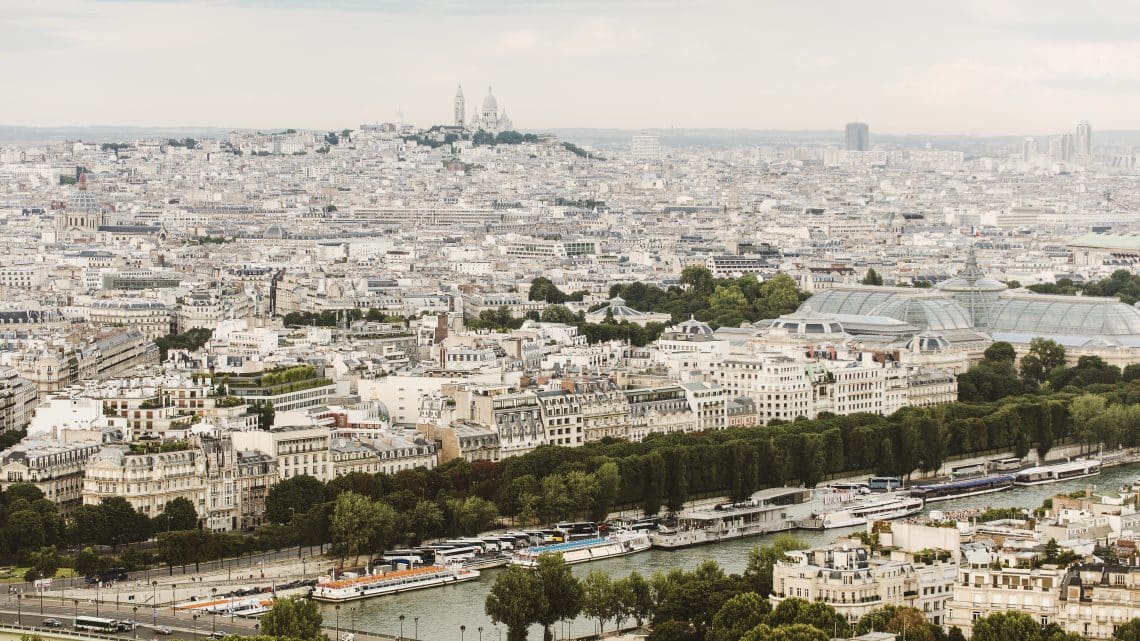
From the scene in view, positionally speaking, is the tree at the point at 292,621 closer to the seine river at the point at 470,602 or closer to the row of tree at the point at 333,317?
the seine river at the point at 470,602

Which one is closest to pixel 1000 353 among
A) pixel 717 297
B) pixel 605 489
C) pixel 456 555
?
pixel 717 297

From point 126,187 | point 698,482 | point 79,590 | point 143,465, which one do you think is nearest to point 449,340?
point 698,482

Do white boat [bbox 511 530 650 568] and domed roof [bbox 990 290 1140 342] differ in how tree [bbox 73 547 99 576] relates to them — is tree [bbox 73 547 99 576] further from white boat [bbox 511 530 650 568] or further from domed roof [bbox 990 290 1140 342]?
domed roof [bbox 990 290 1140 342]

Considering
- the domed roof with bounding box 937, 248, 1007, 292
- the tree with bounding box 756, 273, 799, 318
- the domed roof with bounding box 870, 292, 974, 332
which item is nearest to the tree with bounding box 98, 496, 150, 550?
the domed roof with bounding box 870, 292, 974, 332

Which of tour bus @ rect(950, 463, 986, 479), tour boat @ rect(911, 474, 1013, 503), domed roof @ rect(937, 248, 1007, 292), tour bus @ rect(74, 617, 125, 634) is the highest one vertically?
tour bus @ rect(74, 617, 125, 634)

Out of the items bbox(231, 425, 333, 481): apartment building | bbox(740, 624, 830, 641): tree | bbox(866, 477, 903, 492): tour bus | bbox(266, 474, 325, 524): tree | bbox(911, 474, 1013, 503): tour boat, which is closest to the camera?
bbox(740, 624, 830, 641): tree

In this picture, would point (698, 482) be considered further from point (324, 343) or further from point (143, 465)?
point (324, 343)

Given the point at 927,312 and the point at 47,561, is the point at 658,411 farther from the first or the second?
the point at 927,312
